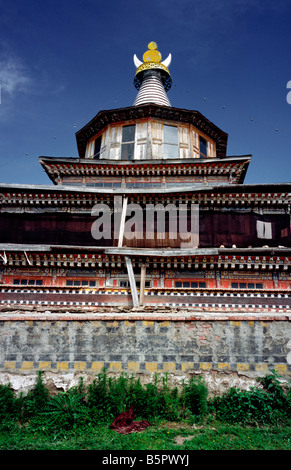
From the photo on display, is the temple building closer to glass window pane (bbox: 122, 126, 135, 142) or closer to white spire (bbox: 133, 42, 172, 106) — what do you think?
glass window pane (bbox: 122, 126, 135, 142)

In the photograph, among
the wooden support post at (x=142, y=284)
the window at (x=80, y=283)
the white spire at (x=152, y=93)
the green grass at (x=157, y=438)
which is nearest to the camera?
the green grass at (x=157, y=438)

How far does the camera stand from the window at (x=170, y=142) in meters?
20.6

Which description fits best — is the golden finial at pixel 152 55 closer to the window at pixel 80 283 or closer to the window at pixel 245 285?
the window at pixel 80 283

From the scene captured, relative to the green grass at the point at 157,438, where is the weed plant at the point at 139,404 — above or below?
above

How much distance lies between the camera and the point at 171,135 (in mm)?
21172

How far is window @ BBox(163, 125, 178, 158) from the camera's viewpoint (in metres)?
20.6

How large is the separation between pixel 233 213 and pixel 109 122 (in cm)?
1058

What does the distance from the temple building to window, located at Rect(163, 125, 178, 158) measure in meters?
0.07

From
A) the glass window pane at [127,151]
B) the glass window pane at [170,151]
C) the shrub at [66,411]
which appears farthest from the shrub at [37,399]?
the glass window pane at [170,151]

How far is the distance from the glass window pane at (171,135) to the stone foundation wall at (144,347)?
13975 millimetres

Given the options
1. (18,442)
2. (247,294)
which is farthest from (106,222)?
(18,442)

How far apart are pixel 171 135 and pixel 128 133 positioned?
113 inches
